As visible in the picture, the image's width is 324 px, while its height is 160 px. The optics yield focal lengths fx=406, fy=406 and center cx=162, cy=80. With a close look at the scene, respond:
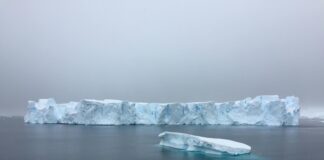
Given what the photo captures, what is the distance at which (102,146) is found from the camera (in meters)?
12.9

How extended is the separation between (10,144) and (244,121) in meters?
11.8

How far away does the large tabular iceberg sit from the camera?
64.5ft

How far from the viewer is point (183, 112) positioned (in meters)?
20.5

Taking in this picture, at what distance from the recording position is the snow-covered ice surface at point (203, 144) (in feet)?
35.5

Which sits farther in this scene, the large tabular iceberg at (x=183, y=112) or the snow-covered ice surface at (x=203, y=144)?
the large tabular iceberg at (x=183, y=112)

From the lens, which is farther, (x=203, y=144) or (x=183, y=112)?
(x=183, y=112)

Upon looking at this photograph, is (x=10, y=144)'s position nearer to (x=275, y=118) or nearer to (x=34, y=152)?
(x=34, y=152)

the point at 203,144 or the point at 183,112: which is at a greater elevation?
the point at 183,112

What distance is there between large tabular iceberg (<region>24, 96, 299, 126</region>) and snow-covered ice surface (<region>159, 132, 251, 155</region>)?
22.0ft

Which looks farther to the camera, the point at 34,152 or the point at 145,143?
the point at 145,143

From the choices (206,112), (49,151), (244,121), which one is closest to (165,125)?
(206,112)

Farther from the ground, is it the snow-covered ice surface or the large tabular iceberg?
the large tabular iceberg

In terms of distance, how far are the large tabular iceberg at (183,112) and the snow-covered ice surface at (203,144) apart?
22.0 feet

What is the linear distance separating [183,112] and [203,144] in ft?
30.2
